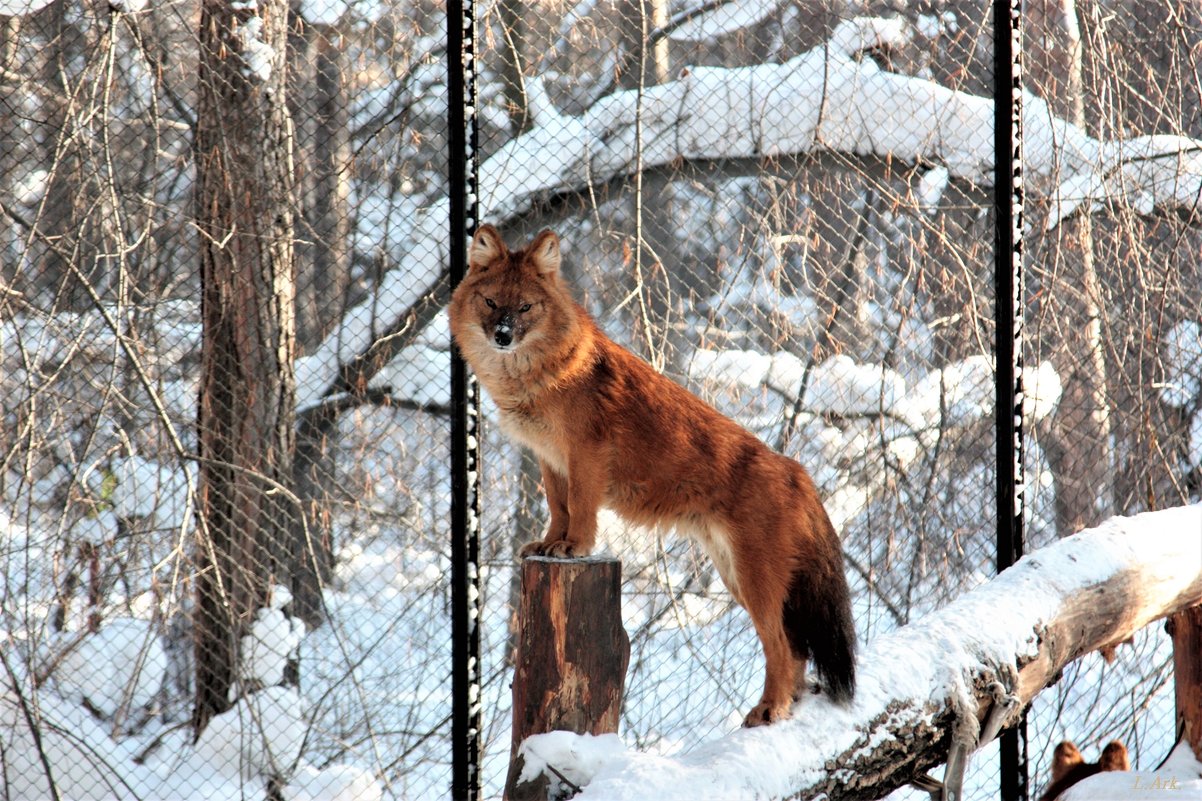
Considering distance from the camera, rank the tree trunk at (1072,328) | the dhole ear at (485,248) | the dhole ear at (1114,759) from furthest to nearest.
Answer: the tree trunk at (1072,328), the dhole ear at (1114,759), the dhole ear at (485,248)

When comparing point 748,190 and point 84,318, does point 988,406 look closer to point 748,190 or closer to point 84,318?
point 748,190

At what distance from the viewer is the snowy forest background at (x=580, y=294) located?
521 centimetres

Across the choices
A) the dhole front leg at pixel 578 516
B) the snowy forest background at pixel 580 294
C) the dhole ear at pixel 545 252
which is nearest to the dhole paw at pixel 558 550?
the dhole front leg at pixel 578 516

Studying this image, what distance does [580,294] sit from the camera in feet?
21.9

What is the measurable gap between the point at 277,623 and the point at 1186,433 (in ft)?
16.4

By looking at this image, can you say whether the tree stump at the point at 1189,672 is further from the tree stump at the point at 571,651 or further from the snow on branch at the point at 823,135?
the tree stump at the point at 571,651

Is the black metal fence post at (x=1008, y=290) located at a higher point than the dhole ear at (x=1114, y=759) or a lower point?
higher

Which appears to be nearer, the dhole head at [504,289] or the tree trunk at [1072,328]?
the dhole head at [504,289]

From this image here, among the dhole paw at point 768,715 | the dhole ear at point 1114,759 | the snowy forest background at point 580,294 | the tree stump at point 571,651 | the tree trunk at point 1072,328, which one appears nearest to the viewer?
the tree stump at point 571,651

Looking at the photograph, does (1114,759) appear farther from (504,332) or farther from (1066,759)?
(504,332)

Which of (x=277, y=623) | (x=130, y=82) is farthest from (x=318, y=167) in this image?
(x=277, y=623)

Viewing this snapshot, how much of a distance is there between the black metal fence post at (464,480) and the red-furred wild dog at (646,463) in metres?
0.29

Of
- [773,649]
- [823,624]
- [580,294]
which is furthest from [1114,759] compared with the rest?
[580,294]

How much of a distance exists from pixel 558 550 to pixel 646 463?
0.39 metres
